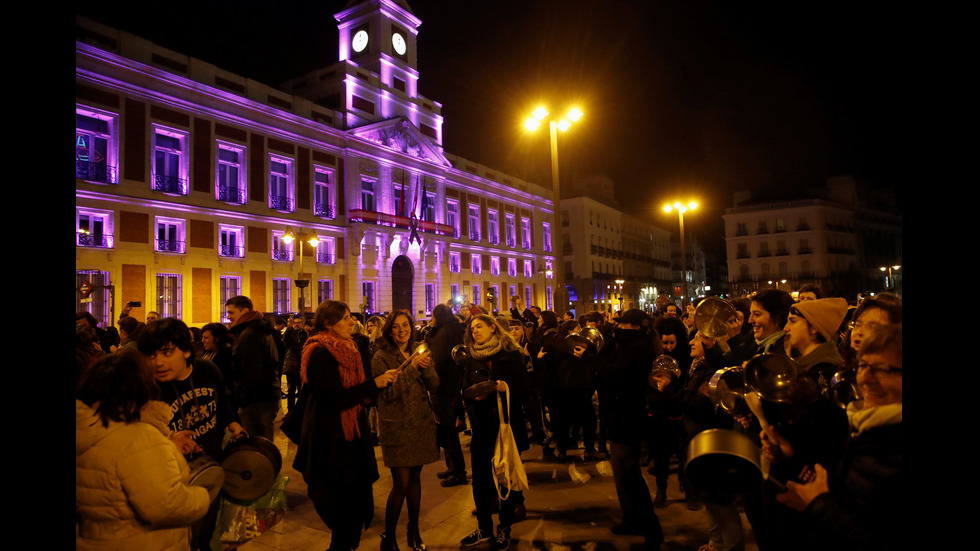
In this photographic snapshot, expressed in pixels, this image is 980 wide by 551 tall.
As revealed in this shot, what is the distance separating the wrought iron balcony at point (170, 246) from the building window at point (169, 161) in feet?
7.05

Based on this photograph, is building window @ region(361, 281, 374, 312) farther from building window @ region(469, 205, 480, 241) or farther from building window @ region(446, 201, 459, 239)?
building window @ region(469, 205, 480, 241)

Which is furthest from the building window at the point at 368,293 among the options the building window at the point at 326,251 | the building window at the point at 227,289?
the building window at the point at 227,289

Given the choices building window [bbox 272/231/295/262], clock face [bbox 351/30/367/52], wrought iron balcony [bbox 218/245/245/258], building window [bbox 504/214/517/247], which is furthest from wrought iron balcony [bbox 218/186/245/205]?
building window [bbox 504/214/517/247]

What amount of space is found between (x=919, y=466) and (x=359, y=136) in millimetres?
32805

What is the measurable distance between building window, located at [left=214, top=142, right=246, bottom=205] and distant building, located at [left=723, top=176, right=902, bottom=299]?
5290 cm

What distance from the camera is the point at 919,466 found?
5.03ft

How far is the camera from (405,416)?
4.24m

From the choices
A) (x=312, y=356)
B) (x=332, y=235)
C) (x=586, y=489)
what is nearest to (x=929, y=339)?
(x=312, y=356)

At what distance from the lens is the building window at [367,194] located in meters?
32.9

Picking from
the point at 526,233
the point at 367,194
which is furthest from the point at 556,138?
the point at 526,233

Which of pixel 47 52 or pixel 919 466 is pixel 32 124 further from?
pixel 919 466

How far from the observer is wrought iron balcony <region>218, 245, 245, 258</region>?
25719mm

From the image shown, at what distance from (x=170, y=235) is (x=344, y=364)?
24.1 m

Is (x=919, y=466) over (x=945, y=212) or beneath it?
beneath
